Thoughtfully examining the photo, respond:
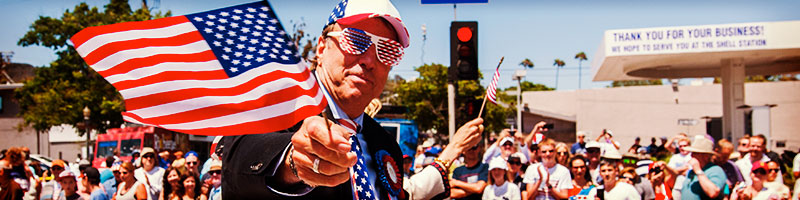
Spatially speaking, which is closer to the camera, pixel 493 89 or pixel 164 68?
pixel 164 68

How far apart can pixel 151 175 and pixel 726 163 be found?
771 cm

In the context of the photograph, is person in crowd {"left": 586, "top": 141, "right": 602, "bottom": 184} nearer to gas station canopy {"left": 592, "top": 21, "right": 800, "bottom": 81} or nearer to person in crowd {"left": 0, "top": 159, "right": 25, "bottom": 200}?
person in crowd {"left": 0, "top": 159, "right": 25, "bottom": 200}

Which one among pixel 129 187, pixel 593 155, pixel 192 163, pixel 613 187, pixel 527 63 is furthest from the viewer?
pixel 527 63

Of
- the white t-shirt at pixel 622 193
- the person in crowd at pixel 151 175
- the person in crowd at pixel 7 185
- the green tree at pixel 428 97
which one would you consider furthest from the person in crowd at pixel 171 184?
the green tree at pixel 428 97

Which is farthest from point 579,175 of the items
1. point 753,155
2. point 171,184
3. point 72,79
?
point 72,79

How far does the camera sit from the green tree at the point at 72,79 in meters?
26.3

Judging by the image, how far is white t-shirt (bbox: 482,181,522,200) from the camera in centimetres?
792

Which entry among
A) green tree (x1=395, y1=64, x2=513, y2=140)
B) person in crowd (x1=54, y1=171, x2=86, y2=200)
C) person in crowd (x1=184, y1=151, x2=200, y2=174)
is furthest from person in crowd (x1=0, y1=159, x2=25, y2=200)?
green tree (x1=395, y1=64, x2=513, y2=140)

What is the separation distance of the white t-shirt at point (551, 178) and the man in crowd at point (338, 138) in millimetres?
5457

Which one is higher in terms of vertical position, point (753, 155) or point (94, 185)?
point (753, 155)

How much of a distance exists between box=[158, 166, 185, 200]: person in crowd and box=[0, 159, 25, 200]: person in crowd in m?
2.49

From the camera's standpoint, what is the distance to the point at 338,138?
4.91ft

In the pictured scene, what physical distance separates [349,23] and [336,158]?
31.6 inches

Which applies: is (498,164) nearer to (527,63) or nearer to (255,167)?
(255,167)
